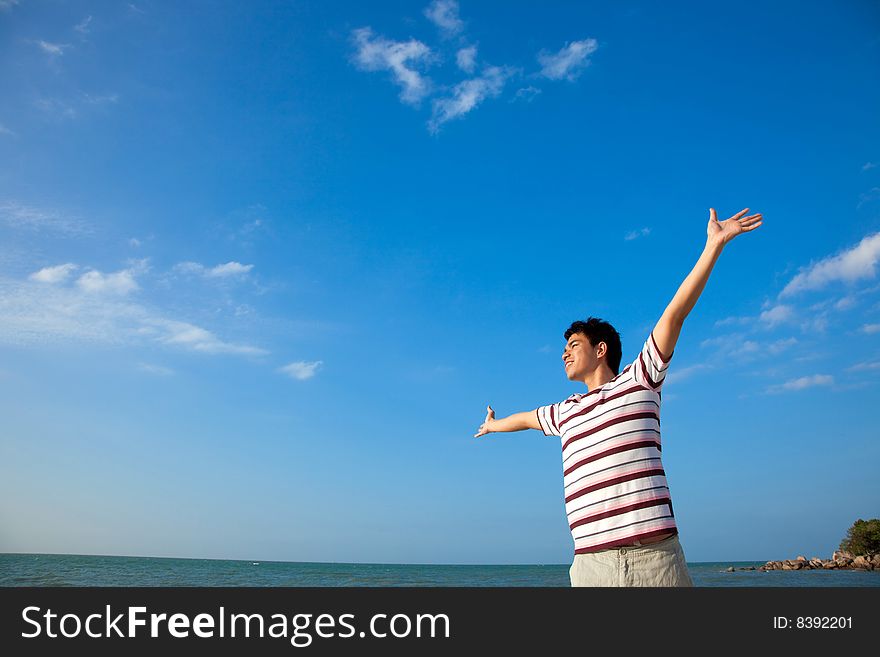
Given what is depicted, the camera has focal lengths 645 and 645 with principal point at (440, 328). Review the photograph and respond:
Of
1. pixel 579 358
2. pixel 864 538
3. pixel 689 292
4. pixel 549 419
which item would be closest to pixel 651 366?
pixel 689 292

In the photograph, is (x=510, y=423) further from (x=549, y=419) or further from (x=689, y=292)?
(x=689, y=292)

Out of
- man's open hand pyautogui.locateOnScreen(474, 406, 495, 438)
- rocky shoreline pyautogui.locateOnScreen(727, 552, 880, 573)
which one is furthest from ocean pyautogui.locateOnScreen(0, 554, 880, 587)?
man's open hand pyautogui.locateOnScreen(474, 406, 495, 438)

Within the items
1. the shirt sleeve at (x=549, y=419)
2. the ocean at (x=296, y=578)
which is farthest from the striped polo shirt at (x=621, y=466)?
the ocean at (x=296, y=578)

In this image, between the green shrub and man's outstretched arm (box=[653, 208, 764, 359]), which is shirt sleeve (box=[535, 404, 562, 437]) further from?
the green shrub

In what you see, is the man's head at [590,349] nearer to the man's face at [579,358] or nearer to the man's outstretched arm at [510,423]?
the man's face at [579,358]

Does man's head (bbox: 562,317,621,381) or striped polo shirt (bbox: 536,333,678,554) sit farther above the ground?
man's head (bbox: 562,317,621,381)

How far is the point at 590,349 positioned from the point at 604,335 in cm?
13

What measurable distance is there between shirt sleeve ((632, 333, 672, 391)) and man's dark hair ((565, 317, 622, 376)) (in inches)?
21.4

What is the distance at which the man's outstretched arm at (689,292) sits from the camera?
9.04ft

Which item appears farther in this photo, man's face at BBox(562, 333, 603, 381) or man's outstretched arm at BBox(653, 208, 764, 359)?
man's face at BBox(562, 333, 603, 381)

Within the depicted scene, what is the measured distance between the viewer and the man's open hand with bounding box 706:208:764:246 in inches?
113
